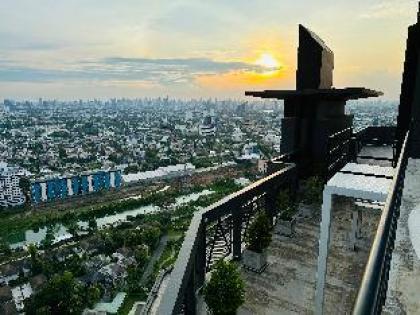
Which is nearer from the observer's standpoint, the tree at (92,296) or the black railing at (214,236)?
the black railing at (214,236)

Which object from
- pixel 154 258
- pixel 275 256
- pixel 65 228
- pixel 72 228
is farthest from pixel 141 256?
pixel 275 256

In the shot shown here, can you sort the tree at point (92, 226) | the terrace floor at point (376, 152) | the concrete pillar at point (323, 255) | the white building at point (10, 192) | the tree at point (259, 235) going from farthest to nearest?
the white building at point (10, 192) < the tree at point (92, 226) < the terrace floor at point (376, 152) < the tree at point (259, 235) < the concrete pillar at point (323, 255)

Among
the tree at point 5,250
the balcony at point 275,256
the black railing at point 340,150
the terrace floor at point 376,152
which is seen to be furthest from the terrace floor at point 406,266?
the tree at point 5,250

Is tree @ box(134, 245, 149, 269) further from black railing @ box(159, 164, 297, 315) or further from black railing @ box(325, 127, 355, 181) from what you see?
black railing @ box(325, 127, 355, 181)

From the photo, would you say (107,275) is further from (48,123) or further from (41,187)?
(48,123)

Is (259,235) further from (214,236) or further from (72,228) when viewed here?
(72,228)

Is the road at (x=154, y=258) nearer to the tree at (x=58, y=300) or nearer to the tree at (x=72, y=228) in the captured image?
the tree at (x=58, y=300)

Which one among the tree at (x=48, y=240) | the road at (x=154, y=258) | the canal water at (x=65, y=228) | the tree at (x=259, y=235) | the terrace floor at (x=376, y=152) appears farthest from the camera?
the canal water at (x=65, y=228)
